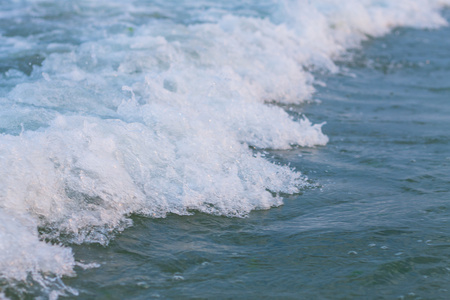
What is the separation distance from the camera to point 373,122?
6.40 m

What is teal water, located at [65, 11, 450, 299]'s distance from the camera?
9.92 ft

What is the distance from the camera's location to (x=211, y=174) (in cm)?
430

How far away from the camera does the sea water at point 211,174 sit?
3.11m

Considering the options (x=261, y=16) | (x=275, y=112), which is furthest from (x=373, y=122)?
(x=261, y=16)

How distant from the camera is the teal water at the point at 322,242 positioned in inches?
119

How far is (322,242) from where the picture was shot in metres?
3.55

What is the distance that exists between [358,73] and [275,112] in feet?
10.5

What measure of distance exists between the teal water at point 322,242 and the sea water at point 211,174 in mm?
13

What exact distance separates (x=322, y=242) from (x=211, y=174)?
44.8 inches

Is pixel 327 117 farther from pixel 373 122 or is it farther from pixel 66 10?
pixel 66 10

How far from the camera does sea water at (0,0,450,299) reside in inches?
122

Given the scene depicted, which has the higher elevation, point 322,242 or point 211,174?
point 211,174

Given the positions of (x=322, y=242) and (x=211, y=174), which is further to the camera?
(x=211, y=174)

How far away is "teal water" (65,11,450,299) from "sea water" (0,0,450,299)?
1cm
